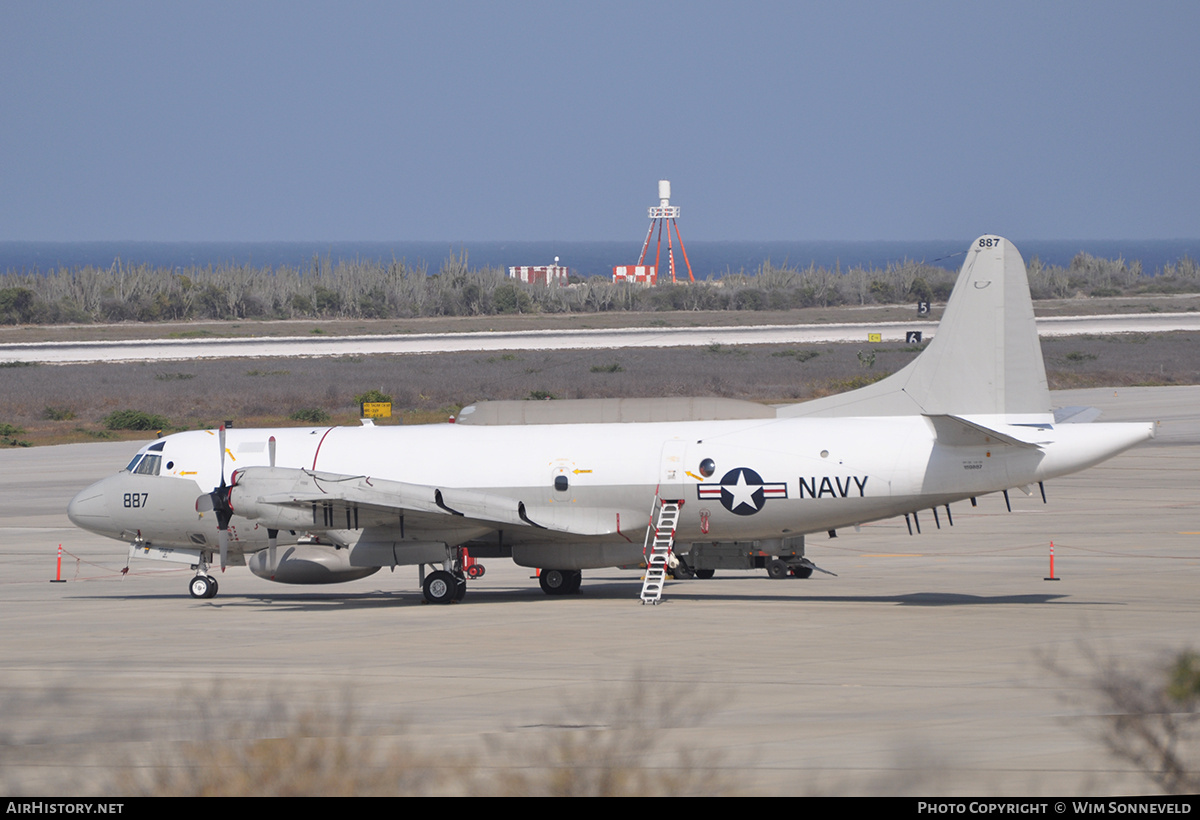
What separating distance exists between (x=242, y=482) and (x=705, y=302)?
12500 centimetres

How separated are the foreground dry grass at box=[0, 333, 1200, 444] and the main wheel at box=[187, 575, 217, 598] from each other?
33593 millimetres

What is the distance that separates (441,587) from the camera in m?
25.0

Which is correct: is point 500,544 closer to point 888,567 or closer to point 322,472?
point 322,472

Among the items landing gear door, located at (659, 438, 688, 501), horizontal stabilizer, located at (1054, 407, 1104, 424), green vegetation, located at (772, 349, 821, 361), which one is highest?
horizontal stabilizer, located at (1054, 407, 1104, 424)

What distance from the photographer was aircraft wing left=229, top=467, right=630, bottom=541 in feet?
75.9

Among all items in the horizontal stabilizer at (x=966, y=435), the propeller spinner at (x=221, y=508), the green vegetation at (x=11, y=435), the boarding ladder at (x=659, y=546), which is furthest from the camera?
the green vegetation at (x=11, y=435)

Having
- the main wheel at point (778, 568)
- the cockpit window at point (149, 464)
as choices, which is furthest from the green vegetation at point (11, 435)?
the main wheel at point (778, 568)

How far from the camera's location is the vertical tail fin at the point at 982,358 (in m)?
24.0

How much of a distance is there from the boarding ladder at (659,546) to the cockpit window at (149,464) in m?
10.7

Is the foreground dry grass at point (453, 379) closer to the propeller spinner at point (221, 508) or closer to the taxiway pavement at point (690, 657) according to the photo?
the taxiway pavement at point (690, 657)

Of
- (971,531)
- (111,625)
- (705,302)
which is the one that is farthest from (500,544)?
(705,302)

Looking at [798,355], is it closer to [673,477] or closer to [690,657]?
[673,477]

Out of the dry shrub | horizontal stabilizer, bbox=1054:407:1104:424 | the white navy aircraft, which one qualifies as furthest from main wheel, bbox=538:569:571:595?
the dry shrub

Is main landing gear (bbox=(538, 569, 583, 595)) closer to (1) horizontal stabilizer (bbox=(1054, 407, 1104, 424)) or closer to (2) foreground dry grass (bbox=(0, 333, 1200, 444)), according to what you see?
(1) horizontal stabilizer (bbox=(1054, 407, 1104, 424))
